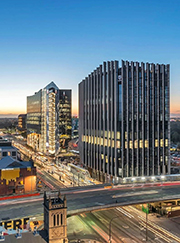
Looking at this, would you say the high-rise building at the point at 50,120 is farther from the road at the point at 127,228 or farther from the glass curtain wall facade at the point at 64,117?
the road at the point at 127,228

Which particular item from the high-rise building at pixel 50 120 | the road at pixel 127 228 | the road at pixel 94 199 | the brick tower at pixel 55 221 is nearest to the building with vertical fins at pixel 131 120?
the road at pixel 94 199

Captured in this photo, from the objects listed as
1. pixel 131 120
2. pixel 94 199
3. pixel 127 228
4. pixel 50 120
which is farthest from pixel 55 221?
pixel 50 120

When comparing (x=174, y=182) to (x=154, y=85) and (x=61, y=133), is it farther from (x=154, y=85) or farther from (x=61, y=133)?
(x=61, y=133)

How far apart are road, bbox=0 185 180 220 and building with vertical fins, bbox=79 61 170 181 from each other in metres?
24.2

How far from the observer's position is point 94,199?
199 ft

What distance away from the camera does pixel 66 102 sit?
A: 19412cm

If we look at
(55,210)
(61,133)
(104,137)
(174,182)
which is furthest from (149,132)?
(61,133)

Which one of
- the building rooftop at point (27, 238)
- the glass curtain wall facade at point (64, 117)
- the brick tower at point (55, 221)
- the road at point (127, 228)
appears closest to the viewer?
the building rooftop at point (27, 238)

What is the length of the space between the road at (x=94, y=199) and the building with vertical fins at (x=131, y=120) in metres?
24.2

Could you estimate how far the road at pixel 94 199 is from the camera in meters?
52.9

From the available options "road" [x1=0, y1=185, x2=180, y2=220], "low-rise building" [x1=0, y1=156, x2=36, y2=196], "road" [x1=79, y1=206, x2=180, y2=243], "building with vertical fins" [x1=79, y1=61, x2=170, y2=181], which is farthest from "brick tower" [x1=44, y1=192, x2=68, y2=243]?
"building with vertical fins" [x1=79, y1=61, x2=170, y2=181]

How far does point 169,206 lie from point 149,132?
1303 inches

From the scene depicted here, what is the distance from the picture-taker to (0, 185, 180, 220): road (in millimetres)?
52906

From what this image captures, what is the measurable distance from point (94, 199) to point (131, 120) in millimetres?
41703
